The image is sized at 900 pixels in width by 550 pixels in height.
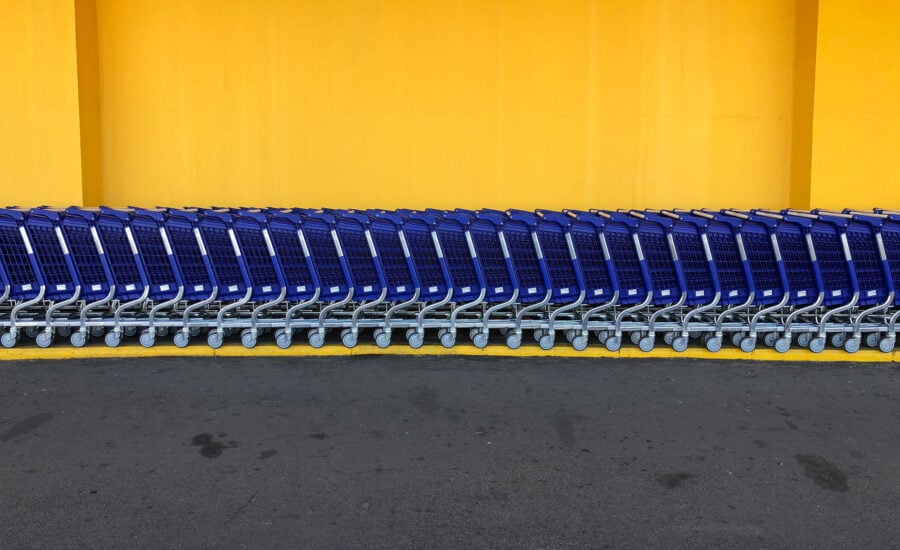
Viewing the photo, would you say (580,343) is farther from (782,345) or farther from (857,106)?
(857,106)

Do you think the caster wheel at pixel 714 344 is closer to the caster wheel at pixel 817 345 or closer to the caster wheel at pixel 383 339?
the caster wheel at pixel 817 345

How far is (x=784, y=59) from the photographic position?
31.5ft

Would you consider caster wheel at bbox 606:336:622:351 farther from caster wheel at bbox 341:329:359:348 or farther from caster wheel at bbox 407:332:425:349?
caster wheel at bbox 341:329:359:348

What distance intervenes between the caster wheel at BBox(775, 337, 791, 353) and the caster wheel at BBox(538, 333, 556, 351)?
1.70 meters

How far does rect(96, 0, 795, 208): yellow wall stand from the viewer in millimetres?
9656

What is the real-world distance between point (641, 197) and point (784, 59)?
2194mm

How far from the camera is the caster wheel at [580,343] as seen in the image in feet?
21.4

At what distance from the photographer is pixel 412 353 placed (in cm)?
655

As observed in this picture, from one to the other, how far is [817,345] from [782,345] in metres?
0.26

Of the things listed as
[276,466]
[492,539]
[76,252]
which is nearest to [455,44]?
[76,252]

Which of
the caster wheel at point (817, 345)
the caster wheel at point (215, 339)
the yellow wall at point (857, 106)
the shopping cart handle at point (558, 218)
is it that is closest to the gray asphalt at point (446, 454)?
the caster wheel at point (817, 345)

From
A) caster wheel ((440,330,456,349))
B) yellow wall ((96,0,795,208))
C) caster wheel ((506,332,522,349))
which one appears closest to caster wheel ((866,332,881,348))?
caster wheel ((506,332,522,349))

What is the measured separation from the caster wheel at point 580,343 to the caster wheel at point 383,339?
1425 mm

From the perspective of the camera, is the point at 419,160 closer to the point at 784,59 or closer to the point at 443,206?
the point at 443,206
